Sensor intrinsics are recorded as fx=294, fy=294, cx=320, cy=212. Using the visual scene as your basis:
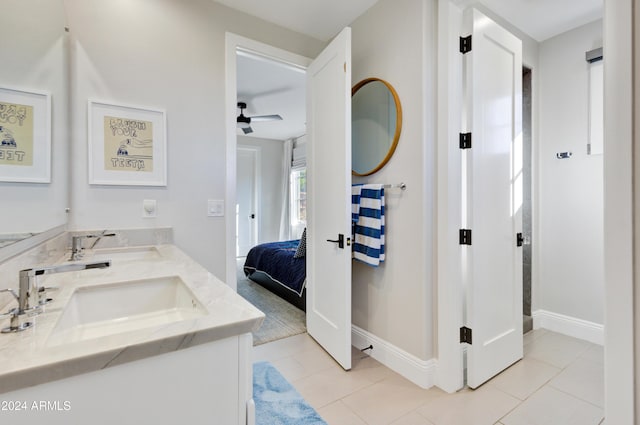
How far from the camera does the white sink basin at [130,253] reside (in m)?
1.66

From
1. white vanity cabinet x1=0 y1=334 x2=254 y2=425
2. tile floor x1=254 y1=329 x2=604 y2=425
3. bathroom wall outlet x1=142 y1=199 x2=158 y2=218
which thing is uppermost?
bathroom wall outlet x1=142 y1=199 x2=158 y2=218

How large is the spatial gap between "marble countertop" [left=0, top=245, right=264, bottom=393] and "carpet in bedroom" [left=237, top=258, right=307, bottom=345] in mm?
1537

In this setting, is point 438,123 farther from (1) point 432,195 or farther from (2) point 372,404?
(2) point 372,404

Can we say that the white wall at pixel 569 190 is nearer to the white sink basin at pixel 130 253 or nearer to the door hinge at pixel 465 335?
the door hinge at pixel 465 335

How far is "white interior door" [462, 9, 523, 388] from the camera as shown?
1786 mm

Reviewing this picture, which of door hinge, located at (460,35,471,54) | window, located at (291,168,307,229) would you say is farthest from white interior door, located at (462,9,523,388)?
window, located at (291,168,307,229)

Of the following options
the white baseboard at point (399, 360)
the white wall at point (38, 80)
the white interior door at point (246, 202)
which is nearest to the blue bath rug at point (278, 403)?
the white baseboard at point (399, 360)

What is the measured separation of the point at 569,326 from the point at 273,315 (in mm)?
2640

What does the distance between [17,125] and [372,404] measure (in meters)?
2.01

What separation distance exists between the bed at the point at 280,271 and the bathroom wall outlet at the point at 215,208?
1.22 meters

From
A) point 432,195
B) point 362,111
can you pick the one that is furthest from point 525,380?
point 362,111

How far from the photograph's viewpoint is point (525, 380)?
6.16 ft

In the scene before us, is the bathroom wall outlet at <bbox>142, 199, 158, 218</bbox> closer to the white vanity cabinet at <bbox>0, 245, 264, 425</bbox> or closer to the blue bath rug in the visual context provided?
the white vanity cabinet at <bbox>0, 245, 264, 425</bbox>

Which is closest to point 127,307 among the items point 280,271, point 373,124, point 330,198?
point 330,198
